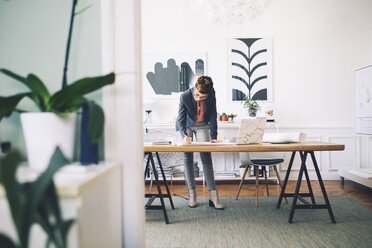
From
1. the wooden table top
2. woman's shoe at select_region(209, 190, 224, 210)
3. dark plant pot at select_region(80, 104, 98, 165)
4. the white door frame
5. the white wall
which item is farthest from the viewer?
the white wall

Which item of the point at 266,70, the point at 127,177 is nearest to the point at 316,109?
the point at 266,70

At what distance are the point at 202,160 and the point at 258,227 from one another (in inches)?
32.9

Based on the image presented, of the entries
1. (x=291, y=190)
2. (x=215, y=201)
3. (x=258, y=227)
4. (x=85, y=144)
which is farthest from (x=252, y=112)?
(x=85, y=144)

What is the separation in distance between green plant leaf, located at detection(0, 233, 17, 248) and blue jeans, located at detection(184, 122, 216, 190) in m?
2.09

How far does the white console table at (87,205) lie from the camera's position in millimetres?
687

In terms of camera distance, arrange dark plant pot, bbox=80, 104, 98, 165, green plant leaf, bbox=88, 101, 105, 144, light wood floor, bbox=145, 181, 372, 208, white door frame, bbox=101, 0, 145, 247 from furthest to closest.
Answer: light wood floor, bbox=145, 181, 372, 208, white door frame, bbox=101, 0, 145, 247, dark plant pot, bbox=80, 104, 98, 165, green plant leaf, bbox=88, 101, 105, 144

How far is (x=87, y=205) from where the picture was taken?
0.78m

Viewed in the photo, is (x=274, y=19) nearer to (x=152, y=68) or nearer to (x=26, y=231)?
(x=152, y=68)

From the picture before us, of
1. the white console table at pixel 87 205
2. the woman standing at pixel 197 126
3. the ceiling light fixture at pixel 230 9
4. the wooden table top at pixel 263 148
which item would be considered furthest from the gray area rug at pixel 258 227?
the ceiling light fixture at pixel 230 9

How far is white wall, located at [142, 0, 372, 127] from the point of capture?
13.3 feet

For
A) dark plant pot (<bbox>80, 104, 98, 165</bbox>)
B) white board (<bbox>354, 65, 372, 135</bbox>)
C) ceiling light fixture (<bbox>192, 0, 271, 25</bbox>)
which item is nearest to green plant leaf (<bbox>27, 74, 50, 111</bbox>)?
dark plant pot (<bbox>80, 104, 98, 165</bbox>)

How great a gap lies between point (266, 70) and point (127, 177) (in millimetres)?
3494

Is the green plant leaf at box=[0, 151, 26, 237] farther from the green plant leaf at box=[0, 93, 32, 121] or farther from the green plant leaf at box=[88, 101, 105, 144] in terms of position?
the green plant leaf at box=[0, 93, 32, 121]

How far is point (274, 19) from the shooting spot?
13.4 ft
